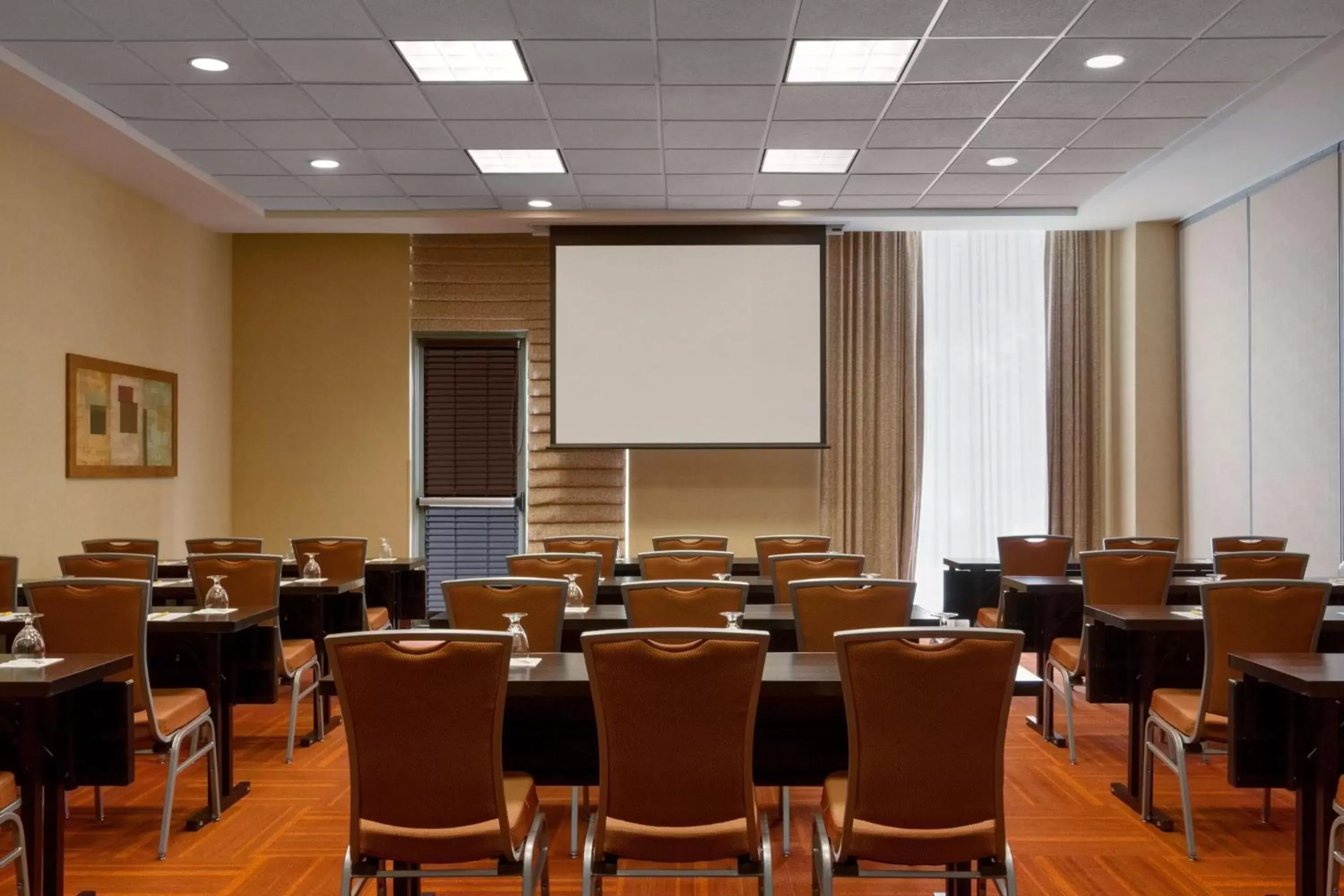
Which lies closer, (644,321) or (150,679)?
(150,679)

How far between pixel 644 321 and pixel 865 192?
2.05 meters

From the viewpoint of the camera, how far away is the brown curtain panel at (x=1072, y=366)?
9594mm

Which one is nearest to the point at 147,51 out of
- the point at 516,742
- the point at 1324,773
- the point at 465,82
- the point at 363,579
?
the point at 465,82

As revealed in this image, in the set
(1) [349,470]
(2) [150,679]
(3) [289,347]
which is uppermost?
(3) [289,347]

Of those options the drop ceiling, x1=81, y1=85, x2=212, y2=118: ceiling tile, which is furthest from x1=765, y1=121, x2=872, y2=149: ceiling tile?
x1=81, y1=85, x2=212, y2=118: ceiling tile

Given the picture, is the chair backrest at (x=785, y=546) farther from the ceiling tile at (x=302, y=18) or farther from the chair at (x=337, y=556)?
the ceiling tile at (x=302, y=18)

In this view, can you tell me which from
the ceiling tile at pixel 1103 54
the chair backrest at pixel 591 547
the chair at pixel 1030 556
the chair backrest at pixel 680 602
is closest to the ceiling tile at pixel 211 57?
the chair backrest at pixel 591 547

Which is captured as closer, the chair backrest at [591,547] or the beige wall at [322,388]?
the chair backrest at [591,547]

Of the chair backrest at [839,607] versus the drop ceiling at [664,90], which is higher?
the drop ceiling at [664,90]

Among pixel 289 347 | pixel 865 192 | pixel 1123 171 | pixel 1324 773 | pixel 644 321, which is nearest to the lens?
pixel 1324 773

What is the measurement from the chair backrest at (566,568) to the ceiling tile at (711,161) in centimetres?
314

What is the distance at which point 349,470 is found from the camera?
970 centimetres

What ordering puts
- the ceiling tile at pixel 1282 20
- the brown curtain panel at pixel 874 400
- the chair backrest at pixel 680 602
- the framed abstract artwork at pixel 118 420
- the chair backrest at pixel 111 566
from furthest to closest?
1. the brown curtain panel at pixel 874 400
2. the framed abstract artwork at pixel 118 420
3. the chair backrest at pixel 111 566
4. the ceiling tile at pixel 1282 20
5. the chair backrest at pixel 680 602

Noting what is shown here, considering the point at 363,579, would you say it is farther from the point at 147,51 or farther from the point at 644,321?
the point at 644,321
